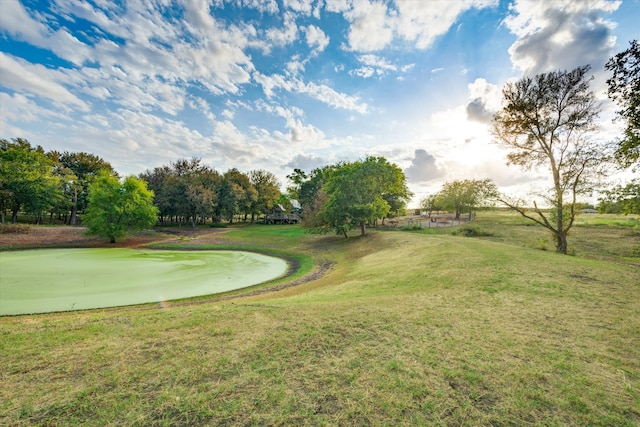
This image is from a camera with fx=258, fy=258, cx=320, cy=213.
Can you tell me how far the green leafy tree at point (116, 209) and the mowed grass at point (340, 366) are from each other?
26716mm

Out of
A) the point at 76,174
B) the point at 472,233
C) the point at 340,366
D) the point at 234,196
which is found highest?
the point at 76,174

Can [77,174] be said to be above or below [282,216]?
above

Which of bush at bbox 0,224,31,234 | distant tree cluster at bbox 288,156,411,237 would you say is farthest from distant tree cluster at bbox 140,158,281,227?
distant tree cluster at bbox 288,156,411,237

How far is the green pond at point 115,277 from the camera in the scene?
10.1 meters

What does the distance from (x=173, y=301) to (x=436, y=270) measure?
10724 mm

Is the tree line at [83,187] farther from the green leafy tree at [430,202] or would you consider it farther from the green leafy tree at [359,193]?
the green leafy tree at [430,202]

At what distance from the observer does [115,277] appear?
1412cm

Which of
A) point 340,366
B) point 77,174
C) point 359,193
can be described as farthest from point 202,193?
point 340,366

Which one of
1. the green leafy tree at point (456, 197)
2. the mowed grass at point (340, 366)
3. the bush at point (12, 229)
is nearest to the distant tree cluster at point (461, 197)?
the green leafy tree at point (456, 197)

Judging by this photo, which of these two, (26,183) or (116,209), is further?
(26,183)

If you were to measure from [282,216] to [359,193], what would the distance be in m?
35.8

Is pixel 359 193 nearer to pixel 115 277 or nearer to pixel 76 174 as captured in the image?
pixel 115 277

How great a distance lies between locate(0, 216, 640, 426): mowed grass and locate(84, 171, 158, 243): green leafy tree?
2672cm

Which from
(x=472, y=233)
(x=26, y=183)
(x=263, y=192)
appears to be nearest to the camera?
(x=472, y=233)
